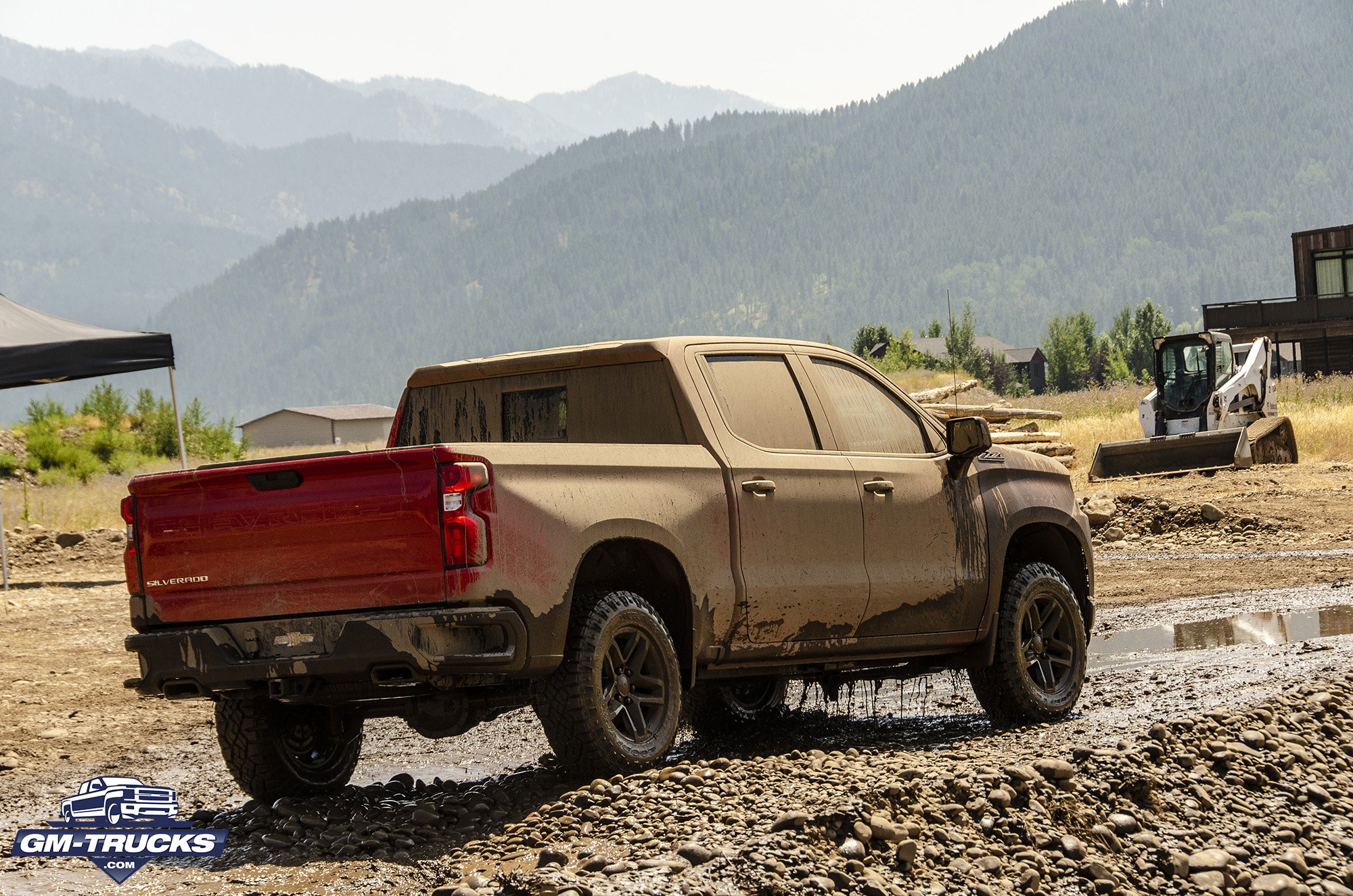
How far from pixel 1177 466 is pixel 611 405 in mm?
21532

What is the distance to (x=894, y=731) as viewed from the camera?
8242 millimetres

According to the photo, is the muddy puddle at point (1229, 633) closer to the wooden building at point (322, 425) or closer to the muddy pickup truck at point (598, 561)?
the muddy pickup truck at point (598, 561)

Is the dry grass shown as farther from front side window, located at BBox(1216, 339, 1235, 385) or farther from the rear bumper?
the rear bumper

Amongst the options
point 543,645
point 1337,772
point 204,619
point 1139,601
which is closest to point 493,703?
point 543,645

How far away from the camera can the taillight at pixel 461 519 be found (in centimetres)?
573

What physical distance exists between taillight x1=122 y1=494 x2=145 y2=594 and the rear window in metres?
1.67

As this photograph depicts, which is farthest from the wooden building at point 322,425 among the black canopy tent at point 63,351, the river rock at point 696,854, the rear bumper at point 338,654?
the river rock at point 696,854

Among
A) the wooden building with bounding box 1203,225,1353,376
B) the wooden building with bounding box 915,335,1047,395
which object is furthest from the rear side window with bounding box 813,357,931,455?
the wooden building with bounding box 915,335,1047,395

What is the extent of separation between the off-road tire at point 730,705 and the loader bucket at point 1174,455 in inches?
739

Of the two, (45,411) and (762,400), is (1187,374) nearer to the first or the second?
(762,400)

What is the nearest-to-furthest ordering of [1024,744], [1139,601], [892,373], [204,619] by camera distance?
1. [204,619]
2. [1024,744]
3. [1139,601]
4. [892,373]

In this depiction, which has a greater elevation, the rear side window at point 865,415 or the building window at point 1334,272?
the building window at point 1334,272

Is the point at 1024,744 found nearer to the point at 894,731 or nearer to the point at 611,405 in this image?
the point at 894,731

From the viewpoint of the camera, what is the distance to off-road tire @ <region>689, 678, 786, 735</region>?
8.72 metres
